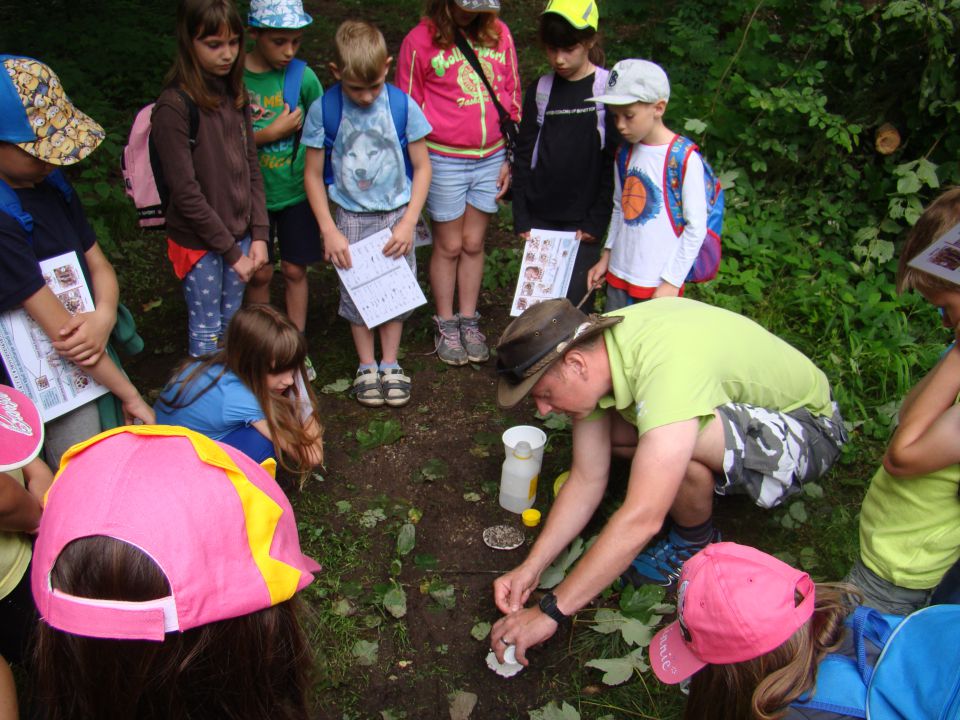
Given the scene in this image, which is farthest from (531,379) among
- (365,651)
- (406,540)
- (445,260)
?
(445,260)

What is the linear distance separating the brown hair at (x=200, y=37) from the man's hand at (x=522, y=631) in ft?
7.72

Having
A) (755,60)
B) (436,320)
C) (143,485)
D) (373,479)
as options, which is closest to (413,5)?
(755,60)

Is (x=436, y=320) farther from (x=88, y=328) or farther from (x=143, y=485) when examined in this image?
(x=143, y=485)

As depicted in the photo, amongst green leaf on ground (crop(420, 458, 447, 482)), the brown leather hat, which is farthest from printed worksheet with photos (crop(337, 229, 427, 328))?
the brown leather hat

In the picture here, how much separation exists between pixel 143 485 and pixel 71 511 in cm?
11

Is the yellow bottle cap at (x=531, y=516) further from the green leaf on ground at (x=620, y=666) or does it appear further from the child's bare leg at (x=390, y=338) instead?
the child's bare leg at (x=390, y=338)

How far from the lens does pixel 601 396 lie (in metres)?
2.51

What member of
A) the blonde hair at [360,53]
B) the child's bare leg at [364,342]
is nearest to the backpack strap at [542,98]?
the blonde hair at [360,53]

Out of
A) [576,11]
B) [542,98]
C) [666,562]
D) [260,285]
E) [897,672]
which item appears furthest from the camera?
[260,285]

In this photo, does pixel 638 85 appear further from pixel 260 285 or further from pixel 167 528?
pixel 167 528

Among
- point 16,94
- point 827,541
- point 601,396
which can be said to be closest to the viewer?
point 16,94

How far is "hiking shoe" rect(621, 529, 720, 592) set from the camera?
2799 mm

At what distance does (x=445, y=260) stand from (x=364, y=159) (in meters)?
0.80

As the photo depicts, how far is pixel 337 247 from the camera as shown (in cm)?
353
